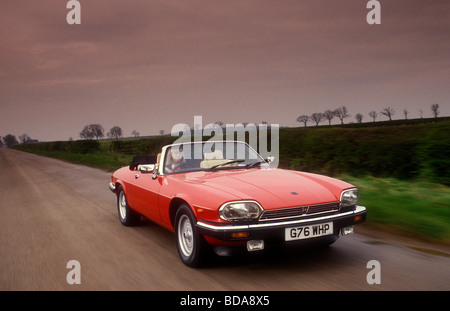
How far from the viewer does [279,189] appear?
4137mm

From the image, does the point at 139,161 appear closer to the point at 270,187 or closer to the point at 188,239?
the point at 188,239

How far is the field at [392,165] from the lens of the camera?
5785 millimetres

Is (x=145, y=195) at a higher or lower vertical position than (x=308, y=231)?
higher

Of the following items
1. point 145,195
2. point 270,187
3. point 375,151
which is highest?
point 375,151

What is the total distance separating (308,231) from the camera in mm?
3836

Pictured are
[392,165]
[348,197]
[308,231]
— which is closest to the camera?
[308,231]

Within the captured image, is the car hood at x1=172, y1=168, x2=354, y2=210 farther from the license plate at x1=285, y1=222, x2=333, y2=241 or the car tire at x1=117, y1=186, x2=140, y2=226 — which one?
the car tire at x1=117, y1=186, x2=140, y2=226

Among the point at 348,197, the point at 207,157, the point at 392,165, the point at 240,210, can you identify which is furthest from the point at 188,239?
the point at 392,165

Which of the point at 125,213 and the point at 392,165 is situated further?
the point at 392,165

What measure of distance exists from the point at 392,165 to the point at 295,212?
6939 millimetres

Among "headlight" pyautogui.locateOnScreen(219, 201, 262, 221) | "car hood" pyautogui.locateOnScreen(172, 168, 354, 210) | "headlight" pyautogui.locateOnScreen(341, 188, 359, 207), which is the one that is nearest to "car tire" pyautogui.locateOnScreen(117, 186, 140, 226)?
"car hood" pyautogui.locateOnScreen(172, 168, 354, 210)

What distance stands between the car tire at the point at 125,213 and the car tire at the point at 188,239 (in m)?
2.10

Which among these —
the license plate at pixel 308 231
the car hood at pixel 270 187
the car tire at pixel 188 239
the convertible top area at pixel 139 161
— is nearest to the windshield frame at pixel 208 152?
the car hood at pixel 270 187
